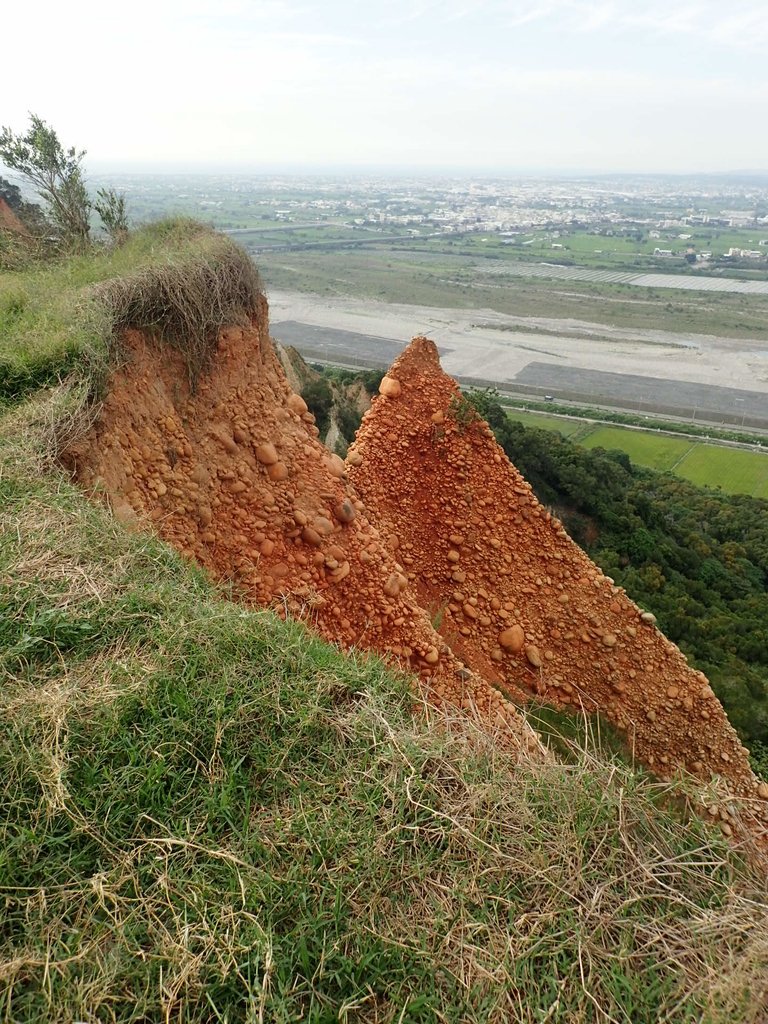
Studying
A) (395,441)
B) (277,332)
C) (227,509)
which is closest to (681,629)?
(395,441)

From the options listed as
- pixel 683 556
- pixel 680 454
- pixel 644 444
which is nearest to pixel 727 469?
pixel 680 454

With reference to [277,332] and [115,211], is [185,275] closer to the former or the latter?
[115,211]

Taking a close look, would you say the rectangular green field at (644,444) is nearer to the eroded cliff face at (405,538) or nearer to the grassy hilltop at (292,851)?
the eroded cliff face at (405,538)

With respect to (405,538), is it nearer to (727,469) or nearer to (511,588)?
(511,588)

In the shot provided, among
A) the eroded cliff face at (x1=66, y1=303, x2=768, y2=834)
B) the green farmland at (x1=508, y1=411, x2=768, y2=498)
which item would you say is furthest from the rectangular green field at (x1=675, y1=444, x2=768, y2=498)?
the eroded cliff face at (x1=66, y1=303, x2=768, y2=834)

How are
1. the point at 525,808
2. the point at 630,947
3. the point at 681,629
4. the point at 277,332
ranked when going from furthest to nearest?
1. the point at 277,332
2. the point at 681,629
3. the point at 525,808
4. the point at 630,947
